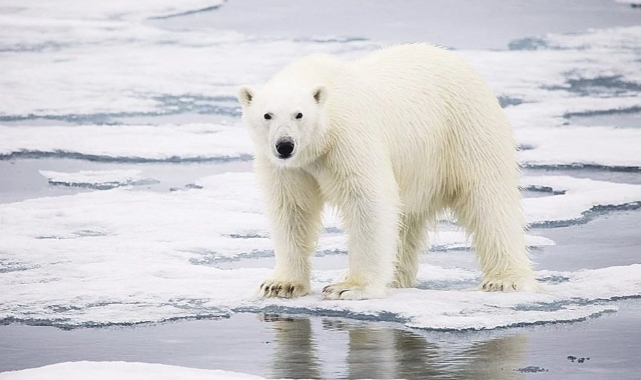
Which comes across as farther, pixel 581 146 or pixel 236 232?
pixel 581 146

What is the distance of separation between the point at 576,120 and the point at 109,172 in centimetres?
423

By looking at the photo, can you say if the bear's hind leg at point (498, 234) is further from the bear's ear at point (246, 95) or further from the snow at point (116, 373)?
the snow at point (116, 373)

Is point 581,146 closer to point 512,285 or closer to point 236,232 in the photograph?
point 236,232

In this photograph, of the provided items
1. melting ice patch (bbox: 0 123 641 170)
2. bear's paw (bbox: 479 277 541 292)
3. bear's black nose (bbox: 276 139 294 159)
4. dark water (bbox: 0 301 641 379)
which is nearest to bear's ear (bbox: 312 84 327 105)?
bear's black nose (bbox: 276 139 294 159)

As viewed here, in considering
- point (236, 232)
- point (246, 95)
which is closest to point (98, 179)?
point (236, 232)

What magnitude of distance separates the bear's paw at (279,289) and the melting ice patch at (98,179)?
10.9 ft

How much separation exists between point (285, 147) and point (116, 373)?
1340mm

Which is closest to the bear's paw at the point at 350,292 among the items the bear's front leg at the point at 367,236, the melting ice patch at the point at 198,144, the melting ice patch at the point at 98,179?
the bear's front leg at the point at 367,236

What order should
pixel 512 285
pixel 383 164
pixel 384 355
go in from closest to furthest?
1. pixel 384 355
2. pixel 383 164
3. pixel 512 285

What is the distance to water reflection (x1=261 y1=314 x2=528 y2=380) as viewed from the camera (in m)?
4.34

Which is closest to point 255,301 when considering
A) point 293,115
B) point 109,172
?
point 293,115

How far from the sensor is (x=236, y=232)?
720 cm

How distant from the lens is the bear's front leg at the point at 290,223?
5645 mm

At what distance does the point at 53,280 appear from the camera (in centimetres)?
596
